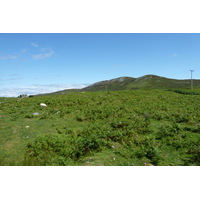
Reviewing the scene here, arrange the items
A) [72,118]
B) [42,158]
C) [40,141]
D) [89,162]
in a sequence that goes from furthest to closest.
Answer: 1. [72,118]
2. [40,141]
3. [42,158]
4. [89,162]

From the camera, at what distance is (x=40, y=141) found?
8023mm

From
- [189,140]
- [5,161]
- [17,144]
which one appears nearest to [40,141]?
[17,144]

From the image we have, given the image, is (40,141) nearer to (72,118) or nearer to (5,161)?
(5,161)

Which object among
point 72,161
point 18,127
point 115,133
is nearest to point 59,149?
point 72,161

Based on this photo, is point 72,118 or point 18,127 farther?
point 72,118

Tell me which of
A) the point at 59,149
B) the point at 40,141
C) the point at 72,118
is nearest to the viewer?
the point at 59,149

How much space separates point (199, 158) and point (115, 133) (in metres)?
4.36

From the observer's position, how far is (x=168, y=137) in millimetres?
8492

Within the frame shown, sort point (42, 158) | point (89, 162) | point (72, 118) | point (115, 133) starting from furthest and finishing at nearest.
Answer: point (72, 118), point (115, 133), point (42, 158), point (89, 162)

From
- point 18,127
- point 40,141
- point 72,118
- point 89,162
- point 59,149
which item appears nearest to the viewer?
point 89,162

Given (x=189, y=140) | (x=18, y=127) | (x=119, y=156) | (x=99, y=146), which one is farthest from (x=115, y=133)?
(x=18, y=127)

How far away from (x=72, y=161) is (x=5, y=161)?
2846 millimetres

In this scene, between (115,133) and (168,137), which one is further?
(115,133)

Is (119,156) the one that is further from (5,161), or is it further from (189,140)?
(5,161)
